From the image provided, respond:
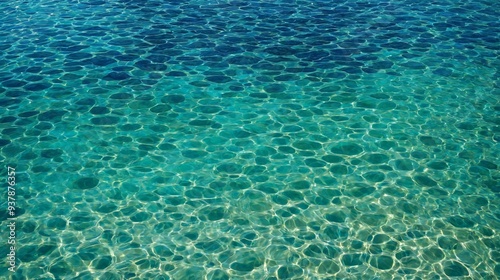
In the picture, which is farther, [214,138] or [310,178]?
[214,138]

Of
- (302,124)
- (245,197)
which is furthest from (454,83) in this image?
(245,197)

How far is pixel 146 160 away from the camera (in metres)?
9.05

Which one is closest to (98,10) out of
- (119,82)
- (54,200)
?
(119,82)

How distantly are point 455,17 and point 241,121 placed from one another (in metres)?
6.36

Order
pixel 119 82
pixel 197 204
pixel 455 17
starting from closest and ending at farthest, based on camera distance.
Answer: pixel 197 204
pixel 119 82
pixel 455 17

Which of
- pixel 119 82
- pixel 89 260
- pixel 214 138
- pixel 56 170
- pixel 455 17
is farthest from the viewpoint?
pixel 455 17

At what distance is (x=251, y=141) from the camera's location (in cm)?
949

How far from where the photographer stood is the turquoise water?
24.2 ft

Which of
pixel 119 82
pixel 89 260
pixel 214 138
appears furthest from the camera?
pixel 119 82

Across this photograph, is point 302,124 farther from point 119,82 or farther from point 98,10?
point 98,10

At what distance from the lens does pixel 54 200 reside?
8.23m

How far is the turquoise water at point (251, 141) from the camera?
290 inches

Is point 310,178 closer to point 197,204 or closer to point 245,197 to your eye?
point 245,197

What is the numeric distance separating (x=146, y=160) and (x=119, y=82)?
7.89 feet
